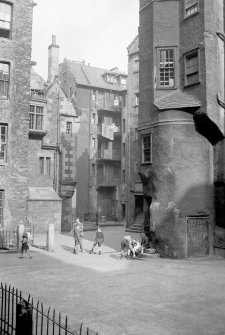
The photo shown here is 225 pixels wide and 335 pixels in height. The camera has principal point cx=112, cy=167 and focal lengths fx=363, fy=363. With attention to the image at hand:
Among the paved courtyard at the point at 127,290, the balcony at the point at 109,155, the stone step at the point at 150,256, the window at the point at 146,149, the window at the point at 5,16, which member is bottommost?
the paved courtyard at the point at 127,290

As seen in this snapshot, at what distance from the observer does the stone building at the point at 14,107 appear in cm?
2289

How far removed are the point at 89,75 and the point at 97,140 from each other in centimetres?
1003

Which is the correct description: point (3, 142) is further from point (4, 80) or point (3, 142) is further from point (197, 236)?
point (197, 236)

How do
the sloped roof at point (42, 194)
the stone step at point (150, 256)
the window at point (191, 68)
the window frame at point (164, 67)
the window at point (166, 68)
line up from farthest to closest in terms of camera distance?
the sloped roof at point (42, 194) → the window at point (166, 68) → the window frame at point (164, 67) → the window at point (191, 68) → the stone step at point (150, 256)

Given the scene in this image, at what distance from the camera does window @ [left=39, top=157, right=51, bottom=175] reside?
33269 mm

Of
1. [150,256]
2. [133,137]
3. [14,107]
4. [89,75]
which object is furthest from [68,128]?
[150,256]

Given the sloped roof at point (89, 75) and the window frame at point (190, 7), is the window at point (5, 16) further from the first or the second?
the sloped roof at point (89, 75)

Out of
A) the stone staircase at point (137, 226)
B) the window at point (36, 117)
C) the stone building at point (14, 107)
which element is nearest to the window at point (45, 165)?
the window at point (36, 117)

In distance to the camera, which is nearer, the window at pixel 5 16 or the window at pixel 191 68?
the window at pixel 191 68

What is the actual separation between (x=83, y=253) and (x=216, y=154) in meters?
9.33

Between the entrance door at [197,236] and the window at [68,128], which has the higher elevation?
the window at [68,128]

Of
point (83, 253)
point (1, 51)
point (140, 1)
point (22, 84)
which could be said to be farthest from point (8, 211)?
point (140, 1)

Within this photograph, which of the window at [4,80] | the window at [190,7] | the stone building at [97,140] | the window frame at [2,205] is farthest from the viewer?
the stone building at [97,140]

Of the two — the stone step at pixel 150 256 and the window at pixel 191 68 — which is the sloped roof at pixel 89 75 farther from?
the stone step at pixel 150 256
